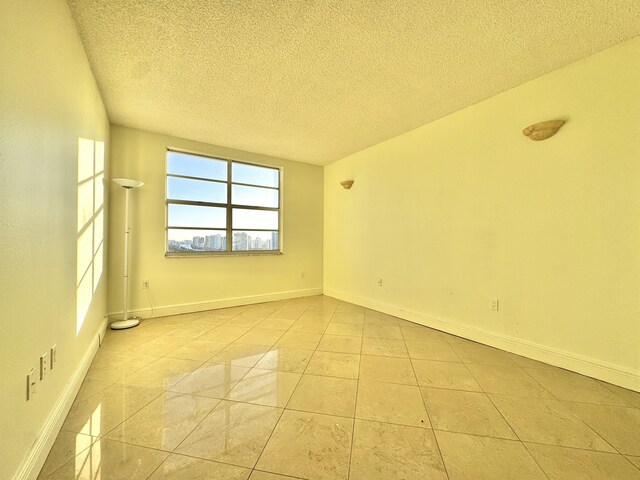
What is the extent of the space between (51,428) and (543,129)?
12.4 feet

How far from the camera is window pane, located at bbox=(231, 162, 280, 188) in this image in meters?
4.11

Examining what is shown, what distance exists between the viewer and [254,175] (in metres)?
4.29

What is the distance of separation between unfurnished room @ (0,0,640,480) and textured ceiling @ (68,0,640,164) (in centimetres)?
2

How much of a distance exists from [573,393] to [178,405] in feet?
8.48

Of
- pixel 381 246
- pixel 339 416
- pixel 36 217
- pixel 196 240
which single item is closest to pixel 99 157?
pixel 196 240

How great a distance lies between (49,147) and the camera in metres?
1.29

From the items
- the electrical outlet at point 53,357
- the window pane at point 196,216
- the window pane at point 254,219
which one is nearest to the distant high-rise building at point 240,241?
the window pane at point 254,219

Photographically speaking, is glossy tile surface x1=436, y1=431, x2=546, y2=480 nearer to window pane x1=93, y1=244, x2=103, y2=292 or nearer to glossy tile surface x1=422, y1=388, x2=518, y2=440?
glossy tile surface x1=422, y1=388, x2=518, y2=440

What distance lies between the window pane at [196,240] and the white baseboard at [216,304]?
0.78 metres

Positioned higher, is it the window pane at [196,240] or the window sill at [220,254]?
the window pane at [196,240]

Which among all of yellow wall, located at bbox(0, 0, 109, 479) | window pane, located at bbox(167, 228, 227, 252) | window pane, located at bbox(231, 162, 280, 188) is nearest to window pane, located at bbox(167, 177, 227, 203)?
window pane, located at bbox(231, 162, 280, 188)

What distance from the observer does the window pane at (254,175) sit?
4.11m

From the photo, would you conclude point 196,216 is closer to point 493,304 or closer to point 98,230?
point 98,230

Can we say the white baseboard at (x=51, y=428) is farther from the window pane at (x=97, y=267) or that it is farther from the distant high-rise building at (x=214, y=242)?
the distant high-rise building at (x=214, y=242)
